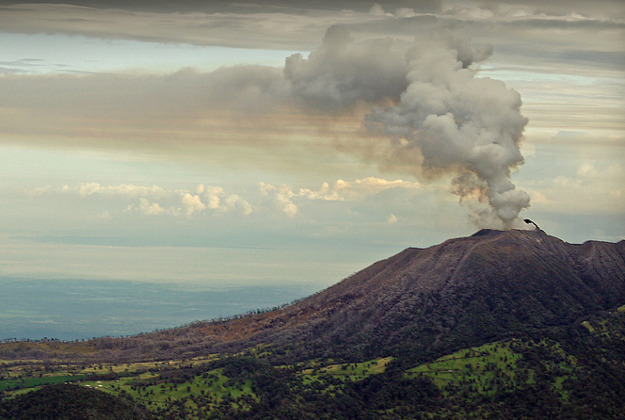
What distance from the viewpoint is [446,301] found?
502 ft

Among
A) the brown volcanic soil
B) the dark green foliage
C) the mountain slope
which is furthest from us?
the brown volcanic soil

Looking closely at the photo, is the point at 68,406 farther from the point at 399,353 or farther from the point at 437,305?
the point at 437,305

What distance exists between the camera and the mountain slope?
486ft

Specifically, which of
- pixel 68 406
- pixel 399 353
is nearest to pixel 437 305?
pixel 399 353

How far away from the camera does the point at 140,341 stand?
580 feet

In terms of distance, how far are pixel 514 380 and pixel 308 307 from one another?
5162cm

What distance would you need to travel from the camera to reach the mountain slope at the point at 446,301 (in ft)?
486

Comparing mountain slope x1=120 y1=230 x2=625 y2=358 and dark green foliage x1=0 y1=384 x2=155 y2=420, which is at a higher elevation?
mountain slope x1=120 y1=230 x2=625 y2=358

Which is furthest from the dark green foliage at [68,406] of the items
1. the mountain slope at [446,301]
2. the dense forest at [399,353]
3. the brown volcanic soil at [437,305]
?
the mountain slope at [446,301]

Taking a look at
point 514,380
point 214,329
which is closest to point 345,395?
point 514,380

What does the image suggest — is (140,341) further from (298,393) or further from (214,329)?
(298,393)

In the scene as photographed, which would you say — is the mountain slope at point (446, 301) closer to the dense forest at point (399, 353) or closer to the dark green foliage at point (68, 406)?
the dense forest at point (399, 353)

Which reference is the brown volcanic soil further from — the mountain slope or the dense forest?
the dense forest

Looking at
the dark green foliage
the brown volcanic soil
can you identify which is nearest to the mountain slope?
the brown volcanic soil
